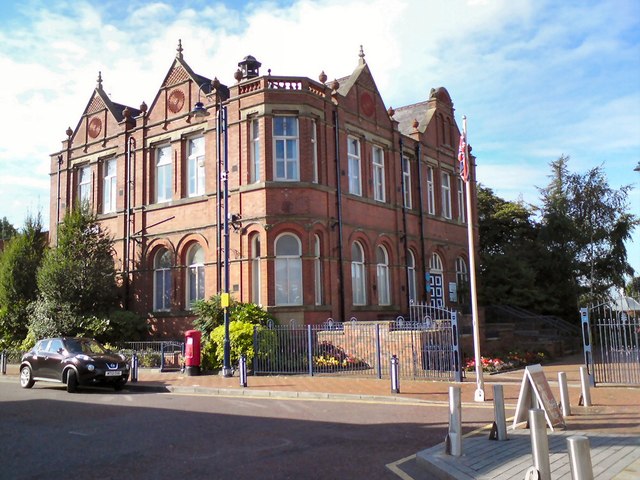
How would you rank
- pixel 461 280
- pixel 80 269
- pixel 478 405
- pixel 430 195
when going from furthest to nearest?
1. pixel 461 280
2. pixel 430 195
3. pixel 80 269
4. pixel 478 405

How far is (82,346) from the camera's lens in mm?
16469

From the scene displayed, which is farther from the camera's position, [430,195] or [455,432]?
[430,195]

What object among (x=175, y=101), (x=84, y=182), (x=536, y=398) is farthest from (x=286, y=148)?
(x=536, y=398)

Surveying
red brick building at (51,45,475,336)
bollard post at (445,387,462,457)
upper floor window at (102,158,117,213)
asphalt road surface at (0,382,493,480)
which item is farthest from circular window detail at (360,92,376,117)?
bollard post at (445,387,462,457)

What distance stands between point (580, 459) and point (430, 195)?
26219mm

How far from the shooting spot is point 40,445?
8.74 metres

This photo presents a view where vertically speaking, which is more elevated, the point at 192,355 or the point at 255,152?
the point at 255,152

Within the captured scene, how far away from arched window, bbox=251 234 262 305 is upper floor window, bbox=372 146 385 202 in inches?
265

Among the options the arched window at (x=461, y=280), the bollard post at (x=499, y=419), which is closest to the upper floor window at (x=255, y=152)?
the arched window at (x=461, y=280)

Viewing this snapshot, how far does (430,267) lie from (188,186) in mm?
12248

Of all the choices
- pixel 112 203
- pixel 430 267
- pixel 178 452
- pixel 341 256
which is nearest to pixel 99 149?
pixel 112 203

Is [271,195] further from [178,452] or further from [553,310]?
[553,310]

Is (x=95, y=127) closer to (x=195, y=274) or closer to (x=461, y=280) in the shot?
(x=195, y=274)

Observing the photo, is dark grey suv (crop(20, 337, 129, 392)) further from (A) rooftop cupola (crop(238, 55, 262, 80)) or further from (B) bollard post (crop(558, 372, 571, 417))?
(A) rooftop cupola (crop(238, 55, 262, 80))
